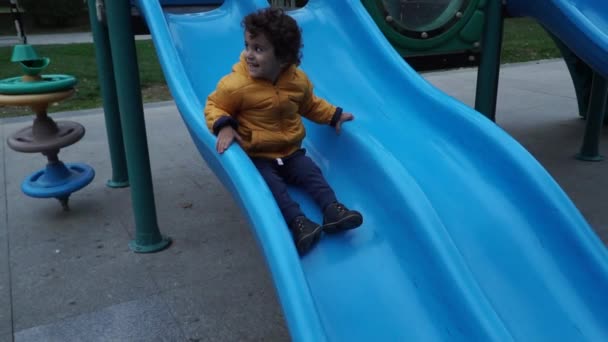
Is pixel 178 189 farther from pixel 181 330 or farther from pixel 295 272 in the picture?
pixel 295 272

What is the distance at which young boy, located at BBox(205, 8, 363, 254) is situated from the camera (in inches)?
87.7

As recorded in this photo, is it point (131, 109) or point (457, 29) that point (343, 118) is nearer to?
point (131, 109)

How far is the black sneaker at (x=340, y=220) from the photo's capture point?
2.17 m

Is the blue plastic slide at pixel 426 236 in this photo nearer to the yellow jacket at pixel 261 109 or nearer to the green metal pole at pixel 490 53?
the yellow jacket at pixel 261 109

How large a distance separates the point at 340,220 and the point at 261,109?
26.3 inches

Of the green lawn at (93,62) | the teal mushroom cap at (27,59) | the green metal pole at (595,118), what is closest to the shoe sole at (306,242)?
the teal mushroom cap at (27,59)

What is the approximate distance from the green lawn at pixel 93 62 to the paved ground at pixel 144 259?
2.43m

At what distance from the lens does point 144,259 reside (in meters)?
3.27

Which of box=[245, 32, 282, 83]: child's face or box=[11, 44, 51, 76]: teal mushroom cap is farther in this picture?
box=[11, 44, 51, 76]: teal mushroom cap

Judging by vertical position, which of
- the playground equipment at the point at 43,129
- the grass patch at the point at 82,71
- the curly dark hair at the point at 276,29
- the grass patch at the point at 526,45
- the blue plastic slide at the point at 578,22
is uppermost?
the curly dark hair at the point at 276,29

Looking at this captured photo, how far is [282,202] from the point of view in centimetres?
227

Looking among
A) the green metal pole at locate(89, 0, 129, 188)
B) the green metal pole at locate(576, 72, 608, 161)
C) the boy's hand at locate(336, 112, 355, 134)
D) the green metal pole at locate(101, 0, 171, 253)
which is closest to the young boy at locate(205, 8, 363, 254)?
the boy's hand at locate(336, 112, 355, 134)

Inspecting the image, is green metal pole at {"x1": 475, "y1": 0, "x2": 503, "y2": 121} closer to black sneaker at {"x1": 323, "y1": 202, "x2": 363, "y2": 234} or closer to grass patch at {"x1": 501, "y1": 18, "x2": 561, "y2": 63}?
black sneaker at {"x1": 323, "y1": 202, "x2": 363, "y2": 234}

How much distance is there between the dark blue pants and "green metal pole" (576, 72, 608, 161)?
3237 millimetres
